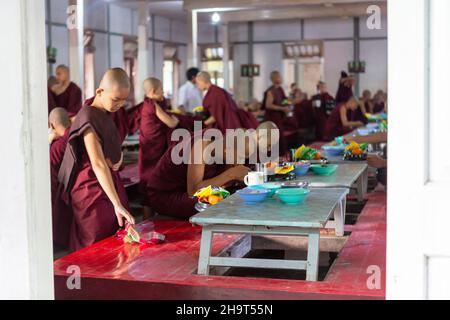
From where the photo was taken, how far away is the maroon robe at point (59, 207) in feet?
13.5

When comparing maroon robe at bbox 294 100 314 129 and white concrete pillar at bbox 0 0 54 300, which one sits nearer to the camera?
white concrete pillar at bbox 0 0 54 300

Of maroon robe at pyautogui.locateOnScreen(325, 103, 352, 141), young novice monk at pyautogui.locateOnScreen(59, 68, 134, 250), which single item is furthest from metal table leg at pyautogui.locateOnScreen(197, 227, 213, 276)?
maroon robe at pyautogui.locateOnScreen(325, 103, 352, 141)

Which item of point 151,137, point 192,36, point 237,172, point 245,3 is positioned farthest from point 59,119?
point 192,36

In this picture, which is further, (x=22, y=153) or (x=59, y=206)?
(x=59, y=206)

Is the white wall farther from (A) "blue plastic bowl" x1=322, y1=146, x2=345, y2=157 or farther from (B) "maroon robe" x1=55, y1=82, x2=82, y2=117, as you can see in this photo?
(A) "blue plastic bowl" x1=322, y1=146, x2=345, y2=157

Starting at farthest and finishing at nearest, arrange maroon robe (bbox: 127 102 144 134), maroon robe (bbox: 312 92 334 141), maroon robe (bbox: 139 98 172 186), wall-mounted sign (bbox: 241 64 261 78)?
wall-mounted sign (bbox: 241 64 261 78), maroon robe (bbox: 312 92 334 141), maroon robe (bbox: 127 102 144 134), maroon robe (bbox: 139 98 172 186)

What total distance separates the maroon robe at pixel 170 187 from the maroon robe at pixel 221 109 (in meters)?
3.63

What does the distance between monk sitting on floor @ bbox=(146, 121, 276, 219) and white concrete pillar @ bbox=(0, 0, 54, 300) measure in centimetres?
192

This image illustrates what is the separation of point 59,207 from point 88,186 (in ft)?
0.95

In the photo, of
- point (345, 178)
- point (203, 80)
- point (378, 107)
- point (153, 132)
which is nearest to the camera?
point (345, 178)

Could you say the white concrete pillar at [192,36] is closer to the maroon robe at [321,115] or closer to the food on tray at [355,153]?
the maroon robe at [321,115]

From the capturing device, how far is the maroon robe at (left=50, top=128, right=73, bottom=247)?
411 centimetres

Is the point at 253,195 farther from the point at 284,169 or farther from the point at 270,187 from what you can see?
the point at 284,169

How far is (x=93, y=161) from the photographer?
3.81 m
